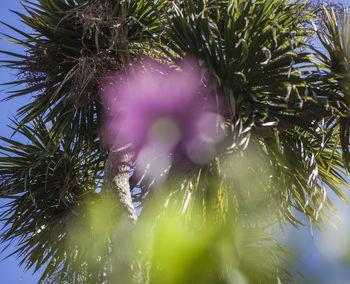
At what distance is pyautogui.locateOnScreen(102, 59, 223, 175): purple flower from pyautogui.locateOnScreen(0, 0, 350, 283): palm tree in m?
0.06

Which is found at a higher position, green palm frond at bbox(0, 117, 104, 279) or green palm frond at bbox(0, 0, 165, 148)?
green palm frond at bbox(0, 0, 165, 148)

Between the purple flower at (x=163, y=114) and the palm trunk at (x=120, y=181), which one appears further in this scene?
the purple flower at (x=163, y=114)

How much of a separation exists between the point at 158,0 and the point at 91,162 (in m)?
1.71

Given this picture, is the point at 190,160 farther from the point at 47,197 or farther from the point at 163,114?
the point at 47,197

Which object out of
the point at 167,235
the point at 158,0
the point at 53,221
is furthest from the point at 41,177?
the point at 158,0

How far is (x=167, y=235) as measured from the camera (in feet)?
9.55

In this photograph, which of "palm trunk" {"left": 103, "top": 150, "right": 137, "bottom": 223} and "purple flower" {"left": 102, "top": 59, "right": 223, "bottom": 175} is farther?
"purple flower" {"left": 102, "top": 59, "right": 223, "bottom": 175}

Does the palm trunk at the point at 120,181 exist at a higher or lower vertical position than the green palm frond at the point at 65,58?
lower

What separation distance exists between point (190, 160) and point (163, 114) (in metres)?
0.48

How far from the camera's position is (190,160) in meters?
3.15

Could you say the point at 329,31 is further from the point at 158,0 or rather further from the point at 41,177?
the point at 41,177

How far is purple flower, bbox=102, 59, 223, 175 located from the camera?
123 inches

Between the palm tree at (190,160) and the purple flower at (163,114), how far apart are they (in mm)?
56

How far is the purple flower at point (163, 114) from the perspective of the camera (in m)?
3.11
